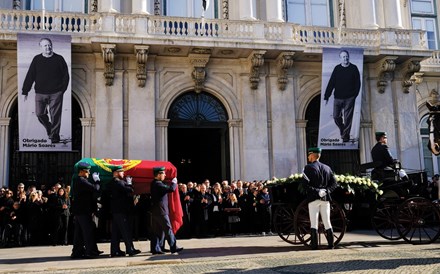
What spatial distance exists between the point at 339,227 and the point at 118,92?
388 inches

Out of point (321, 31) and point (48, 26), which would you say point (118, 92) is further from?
point (321, 31)

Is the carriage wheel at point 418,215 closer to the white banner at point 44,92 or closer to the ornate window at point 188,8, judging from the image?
the white banner at point 44,92

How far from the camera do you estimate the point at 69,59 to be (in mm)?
16188

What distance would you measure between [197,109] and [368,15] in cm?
788

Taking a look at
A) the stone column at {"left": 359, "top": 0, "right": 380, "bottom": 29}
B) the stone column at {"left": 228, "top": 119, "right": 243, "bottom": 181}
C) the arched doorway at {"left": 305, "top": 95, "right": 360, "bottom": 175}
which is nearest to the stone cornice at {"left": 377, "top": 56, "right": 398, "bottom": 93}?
the stone column at {"left": 359, "top": 0, "right": 380, "bottom": 29}

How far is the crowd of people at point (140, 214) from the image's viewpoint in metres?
12.8

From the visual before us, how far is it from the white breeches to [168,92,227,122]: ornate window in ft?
31.5

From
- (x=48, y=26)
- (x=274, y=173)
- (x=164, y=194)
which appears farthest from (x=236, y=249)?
(x=48, y=26)

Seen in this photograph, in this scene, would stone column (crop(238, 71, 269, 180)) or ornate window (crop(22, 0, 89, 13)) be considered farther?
ornate window (crop(22, 0, 89, 13))

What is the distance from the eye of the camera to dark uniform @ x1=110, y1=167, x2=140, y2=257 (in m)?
9.55

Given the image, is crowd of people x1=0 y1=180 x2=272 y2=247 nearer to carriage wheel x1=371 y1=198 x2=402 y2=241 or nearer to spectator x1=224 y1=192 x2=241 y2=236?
spectator x1=224 y1=192 x2=241 y2=236

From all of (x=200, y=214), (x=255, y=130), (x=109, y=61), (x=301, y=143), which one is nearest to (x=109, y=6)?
(x=109, y=61)

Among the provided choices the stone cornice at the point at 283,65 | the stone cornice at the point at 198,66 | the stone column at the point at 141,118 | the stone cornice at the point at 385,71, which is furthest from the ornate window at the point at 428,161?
the stone column at the point at 141,118

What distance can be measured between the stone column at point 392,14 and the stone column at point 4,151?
15.0m
